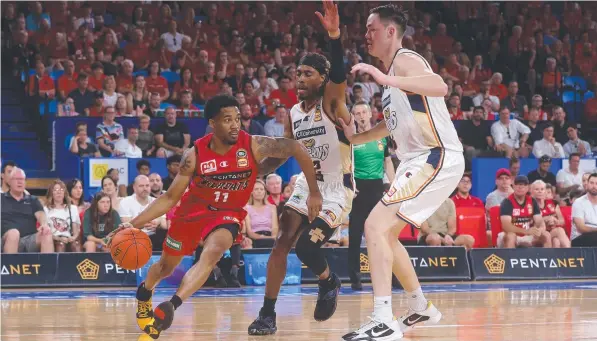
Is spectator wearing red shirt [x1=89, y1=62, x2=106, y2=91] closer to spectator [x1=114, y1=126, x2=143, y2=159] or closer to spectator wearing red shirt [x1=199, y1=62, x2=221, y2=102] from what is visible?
spectator wearing red shirt [x1=199, y1=62, x2=221, y2=102]

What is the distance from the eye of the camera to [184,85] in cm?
1859

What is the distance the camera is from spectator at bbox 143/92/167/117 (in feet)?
56.7

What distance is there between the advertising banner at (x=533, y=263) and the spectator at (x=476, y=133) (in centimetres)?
316

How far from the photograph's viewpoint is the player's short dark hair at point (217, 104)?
807 cm

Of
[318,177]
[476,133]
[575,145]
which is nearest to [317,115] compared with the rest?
[318,177]

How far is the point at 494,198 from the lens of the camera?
15633mm

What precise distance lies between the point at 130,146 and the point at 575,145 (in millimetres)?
8123

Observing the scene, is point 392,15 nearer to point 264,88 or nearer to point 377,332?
point 377,332

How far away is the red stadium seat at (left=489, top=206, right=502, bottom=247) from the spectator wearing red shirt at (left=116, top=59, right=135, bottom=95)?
6685mm

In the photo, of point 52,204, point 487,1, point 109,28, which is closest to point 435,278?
point 52,204

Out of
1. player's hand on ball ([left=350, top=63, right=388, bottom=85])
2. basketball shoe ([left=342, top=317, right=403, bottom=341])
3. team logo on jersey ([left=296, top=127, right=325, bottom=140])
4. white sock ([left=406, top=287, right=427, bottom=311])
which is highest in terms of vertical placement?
player's hand on ball ([left=350, top=63, right=388, bottom=85])

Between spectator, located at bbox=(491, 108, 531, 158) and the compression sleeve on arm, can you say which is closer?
the compression sleeve on arm

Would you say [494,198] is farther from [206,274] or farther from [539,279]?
[206,274]

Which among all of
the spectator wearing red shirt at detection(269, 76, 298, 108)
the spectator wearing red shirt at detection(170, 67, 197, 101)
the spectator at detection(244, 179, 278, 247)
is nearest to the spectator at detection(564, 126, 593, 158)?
→ the spectator wearing red shirt at detection(269, 76, 298, 108)
